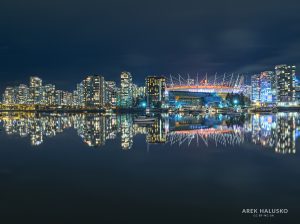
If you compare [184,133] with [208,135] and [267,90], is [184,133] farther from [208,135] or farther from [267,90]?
[267,90]

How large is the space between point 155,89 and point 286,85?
223 feet

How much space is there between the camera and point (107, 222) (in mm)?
7027

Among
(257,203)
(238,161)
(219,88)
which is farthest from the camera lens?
(219,88)

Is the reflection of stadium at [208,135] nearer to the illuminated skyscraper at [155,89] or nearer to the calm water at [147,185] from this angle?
the calm water at [147,185]

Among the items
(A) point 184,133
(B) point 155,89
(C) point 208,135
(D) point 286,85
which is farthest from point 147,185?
(D) point 286,85

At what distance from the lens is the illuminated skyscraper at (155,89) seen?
167750mm

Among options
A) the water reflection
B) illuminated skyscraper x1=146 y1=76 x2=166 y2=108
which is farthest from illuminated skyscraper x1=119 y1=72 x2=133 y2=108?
the water reflection

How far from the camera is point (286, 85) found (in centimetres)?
17462

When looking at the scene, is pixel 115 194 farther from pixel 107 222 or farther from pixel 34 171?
pixel 34 171

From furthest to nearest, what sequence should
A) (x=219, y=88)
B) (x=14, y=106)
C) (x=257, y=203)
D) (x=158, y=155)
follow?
(x=14, y=106), (x=219, y=88), (x=158, y=155), (x=257, y=203)

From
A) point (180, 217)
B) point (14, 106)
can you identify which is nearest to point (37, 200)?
point (180, 217)

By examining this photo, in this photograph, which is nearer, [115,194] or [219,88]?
[115,194]

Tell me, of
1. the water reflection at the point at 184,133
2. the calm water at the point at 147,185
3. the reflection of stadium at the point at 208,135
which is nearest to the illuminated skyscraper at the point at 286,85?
the water reflection at the point at 184,133

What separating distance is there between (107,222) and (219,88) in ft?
539
